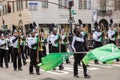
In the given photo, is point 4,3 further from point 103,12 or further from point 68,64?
point 68,64

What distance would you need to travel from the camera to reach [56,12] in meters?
52.4

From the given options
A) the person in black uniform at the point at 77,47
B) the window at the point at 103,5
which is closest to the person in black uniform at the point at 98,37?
the person in black uniform at the point at 77,47

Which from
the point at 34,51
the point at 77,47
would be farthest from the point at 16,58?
the point at 77,47

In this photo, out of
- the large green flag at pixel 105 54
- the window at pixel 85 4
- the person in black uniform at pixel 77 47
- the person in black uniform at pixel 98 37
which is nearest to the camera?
the large green flag at pixel 105 54

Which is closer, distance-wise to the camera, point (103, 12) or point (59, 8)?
point (59, 8)

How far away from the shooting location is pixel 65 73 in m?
15.6

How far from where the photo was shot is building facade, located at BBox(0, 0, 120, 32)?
50562mm

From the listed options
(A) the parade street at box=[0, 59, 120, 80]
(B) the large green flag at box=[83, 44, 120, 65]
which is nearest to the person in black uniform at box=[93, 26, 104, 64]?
(A) the parade street at box=[0, 59, 120, 80]

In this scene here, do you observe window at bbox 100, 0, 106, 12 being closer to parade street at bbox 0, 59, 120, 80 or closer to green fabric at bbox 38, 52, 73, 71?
parade street at bbox 0, 59, 120, 80

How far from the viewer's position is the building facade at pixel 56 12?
50562mm

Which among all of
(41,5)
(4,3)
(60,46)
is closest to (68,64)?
(60,46)

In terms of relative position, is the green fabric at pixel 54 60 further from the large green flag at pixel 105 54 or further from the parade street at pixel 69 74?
the parade street at pixel 69 74

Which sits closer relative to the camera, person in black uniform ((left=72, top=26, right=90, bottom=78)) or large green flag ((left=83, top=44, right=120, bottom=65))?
large green flag ((left=83, top=44, right=120, bottom=65))

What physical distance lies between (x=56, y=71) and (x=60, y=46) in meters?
1.78
